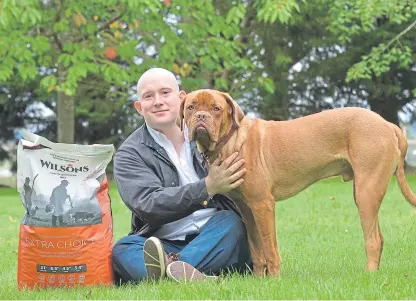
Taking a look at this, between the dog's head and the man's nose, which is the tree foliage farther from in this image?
the dog's head

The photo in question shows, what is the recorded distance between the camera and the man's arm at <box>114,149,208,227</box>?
15.2 feet

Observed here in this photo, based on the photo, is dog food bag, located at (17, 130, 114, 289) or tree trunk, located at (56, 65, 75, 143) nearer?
dog food bag, located at (17, 130, 114, 289)

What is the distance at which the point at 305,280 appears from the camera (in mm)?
4418

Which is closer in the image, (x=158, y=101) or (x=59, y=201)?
(x=59, y=201)

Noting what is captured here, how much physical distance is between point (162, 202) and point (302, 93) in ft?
61.2

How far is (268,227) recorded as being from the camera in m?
4.66

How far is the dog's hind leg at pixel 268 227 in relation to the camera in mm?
4648

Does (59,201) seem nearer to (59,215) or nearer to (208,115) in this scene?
(59,215)

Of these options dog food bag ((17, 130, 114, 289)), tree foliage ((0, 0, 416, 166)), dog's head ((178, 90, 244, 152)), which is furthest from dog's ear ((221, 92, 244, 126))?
tree foliage ((0, 0, 416, 166))

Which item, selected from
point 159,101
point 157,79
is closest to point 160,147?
point 159,101

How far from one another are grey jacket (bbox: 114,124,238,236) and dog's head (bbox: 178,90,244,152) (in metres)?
0.32

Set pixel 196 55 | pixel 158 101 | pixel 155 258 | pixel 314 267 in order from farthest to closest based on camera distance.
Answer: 1. pixel 196 55
2. pixel 314 267
3. pixel 158 101
4. pixel 155 258

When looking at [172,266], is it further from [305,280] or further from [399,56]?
[399,56]

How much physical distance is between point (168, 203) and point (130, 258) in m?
0.51
